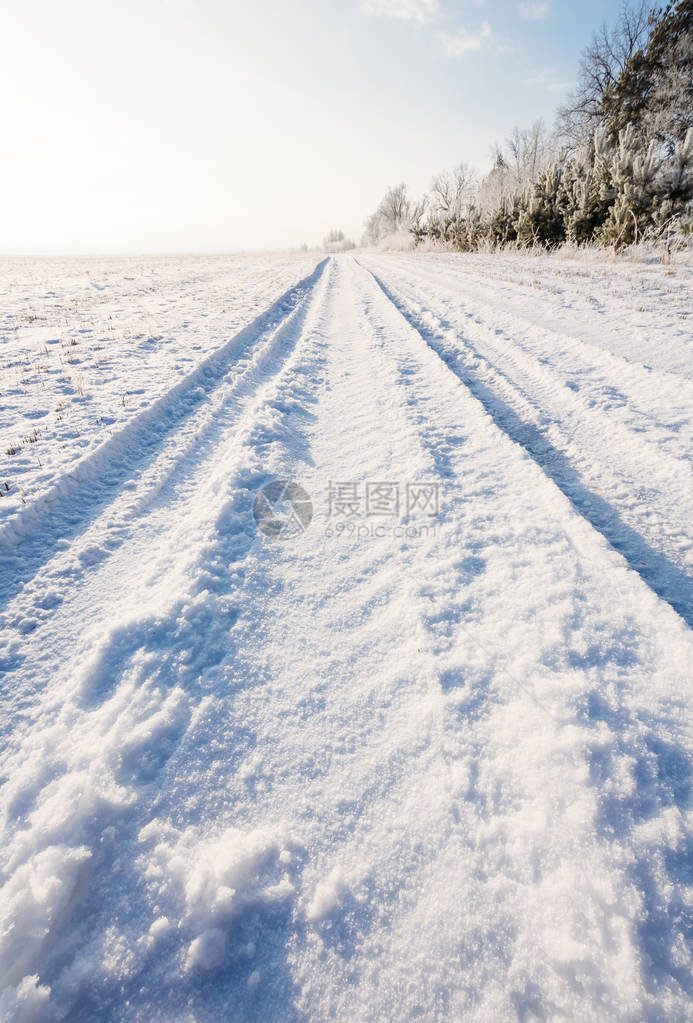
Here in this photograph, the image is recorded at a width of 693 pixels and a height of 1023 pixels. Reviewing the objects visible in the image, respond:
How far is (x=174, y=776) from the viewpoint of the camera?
1.56 m

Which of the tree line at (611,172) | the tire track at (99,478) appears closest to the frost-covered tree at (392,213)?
the tree line at (611,172)

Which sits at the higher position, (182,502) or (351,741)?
(182,502)

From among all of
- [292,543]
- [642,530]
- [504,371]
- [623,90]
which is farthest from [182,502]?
[623,90]

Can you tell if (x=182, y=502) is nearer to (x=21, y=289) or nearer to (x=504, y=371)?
(x=504, y=371)

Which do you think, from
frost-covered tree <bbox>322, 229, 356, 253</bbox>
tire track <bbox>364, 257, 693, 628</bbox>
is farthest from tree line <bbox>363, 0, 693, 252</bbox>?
frost-covered tree <bbox>322, 229, 356, 253</bbox>

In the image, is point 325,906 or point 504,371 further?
point 504,371

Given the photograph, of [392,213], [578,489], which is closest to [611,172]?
[578,489]

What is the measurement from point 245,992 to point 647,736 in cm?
152

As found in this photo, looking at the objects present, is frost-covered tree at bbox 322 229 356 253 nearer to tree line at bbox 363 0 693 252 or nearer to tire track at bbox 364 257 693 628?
tree line at bbox 363 0 693 252

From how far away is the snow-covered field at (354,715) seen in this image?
1154 millimetres
